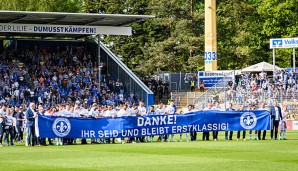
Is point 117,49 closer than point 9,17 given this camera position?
No

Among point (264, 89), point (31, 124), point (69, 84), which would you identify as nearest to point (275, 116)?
point (31, 124)

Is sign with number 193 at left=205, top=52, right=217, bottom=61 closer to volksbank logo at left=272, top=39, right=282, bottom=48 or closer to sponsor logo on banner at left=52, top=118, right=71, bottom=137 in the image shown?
volksbank logo at left=272, top=39, right=282, bottom=48

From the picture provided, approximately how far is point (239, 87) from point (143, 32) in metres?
29.7

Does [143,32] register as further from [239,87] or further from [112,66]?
[239,87]

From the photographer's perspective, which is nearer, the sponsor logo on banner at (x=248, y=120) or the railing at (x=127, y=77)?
the sponsor logo on banner at (x=248, y=120)

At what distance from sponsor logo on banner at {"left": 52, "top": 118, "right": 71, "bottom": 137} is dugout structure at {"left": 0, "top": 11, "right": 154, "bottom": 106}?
19.7 m

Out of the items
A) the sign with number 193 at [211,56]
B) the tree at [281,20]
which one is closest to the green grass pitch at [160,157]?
the sign with number 193 at [211,56]

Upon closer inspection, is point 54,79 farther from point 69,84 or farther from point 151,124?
point 151,124

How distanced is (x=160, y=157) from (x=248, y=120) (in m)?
12.3

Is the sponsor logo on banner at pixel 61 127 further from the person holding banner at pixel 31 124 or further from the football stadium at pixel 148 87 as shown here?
the person holding banner at pixel 31 124

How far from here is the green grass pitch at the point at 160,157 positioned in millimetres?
21391

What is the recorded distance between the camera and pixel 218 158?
24094 mm

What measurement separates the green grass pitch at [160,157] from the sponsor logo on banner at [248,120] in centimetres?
431

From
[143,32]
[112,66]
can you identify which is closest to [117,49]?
[143,32]
